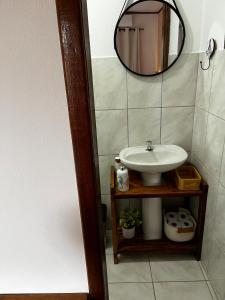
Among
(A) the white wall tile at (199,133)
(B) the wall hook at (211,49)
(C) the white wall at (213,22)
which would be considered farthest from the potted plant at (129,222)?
(C) the white wall at (213,22)

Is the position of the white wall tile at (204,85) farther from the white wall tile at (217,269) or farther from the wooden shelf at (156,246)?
the wooden shelf at (156,246)

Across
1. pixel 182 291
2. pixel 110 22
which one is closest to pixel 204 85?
pixel 110 22

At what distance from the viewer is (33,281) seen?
0.66 meters

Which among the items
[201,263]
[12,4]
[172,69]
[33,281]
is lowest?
[201,263]

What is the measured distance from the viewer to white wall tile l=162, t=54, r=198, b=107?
1.62 meters

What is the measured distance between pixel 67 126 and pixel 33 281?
51cm

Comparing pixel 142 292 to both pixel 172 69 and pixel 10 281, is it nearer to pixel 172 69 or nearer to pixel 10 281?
pixel 10 281

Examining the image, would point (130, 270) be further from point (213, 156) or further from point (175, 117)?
point (175, 117)

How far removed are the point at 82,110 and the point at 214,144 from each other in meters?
1.17

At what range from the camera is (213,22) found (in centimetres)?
136

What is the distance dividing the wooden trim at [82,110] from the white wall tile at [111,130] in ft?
4.07

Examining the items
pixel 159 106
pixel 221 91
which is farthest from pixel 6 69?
pixel 159 106

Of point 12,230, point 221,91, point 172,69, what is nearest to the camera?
point 12,230

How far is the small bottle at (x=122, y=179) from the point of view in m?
1.55
